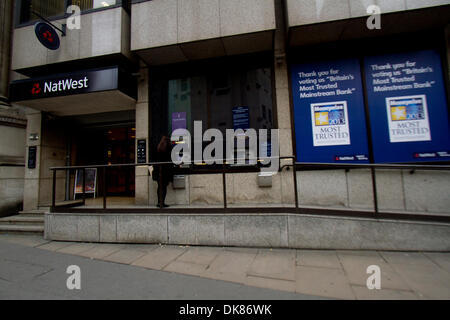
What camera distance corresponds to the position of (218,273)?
3.34 meters

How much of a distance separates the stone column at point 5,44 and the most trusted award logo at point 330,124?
10.9 metres

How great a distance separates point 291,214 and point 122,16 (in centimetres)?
694

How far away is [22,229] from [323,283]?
23.2 feet

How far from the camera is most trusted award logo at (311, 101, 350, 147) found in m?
5.70

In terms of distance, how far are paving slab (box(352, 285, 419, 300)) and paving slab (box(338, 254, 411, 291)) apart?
105 millimetres

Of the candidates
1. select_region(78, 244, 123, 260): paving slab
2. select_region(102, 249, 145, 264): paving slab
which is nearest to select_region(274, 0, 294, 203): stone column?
select_region(102, 249, 145, 264): paving slab

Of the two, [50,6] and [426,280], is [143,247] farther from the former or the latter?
[50,6]

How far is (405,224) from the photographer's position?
13.4ft

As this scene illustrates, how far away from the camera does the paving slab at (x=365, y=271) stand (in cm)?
290

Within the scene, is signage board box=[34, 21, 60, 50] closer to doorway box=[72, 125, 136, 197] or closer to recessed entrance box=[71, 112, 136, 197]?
recessed entrance box=[71, 112, 136, 197]

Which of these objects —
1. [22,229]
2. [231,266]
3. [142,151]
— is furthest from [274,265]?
[22,229]

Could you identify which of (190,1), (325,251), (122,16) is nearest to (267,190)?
(325,251)
